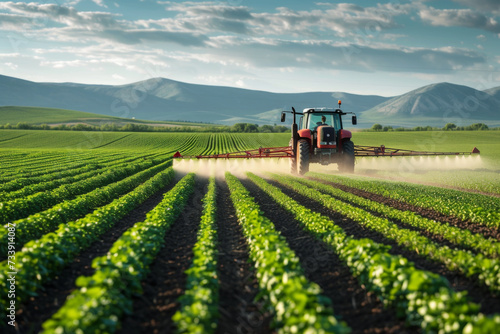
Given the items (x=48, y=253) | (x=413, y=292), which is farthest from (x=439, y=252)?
(x=48, y=253)

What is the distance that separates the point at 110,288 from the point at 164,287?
1.60 meters

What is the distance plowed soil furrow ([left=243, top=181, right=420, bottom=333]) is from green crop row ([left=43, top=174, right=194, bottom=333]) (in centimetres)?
295

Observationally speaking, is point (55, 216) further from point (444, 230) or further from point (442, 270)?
point (444, 230)

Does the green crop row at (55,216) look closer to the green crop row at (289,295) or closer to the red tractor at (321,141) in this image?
the green crop row at (289,295)

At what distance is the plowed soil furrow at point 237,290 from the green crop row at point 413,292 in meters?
1.76

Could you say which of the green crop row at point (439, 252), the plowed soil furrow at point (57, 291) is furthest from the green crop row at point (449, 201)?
the plowed soil furrow at point (57, 291)

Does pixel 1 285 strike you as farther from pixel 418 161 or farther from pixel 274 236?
pixel 418 161

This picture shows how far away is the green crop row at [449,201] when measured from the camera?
10955 millimetres

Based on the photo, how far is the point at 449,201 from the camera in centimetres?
1345

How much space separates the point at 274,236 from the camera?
7484 millimetres

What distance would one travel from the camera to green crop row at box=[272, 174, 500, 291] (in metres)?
6.16

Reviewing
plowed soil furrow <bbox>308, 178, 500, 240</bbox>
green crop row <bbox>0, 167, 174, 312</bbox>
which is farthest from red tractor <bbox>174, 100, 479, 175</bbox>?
green crop row <bbox>0, 167, 174, 312</bbox>

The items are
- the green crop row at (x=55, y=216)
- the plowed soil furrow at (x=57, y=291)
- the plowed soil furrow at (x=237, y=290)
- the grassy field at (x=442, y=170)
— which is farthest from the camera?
the grassy field at (x=442, y=170)

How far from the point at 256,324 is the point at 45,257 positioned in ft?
12.7
